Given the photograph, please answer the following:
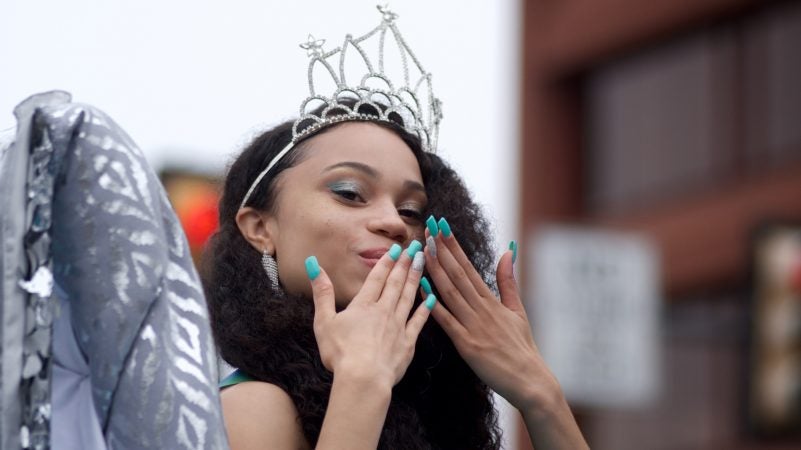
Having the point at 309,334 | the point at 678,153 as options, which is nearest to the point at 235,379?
the point at 309,334

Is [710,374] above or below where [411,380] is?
below

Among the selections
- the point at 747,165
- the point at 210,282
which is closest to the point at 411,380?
the point at 210,282

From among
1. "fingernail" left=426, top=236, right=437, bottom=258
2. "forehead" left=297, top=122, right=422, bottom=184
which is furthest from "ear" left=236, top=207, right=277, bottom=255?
"fingernail" left=426, top=236, right=437, bottom=258

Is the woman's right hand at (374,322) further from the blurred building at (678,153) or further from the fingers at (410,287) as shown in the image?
the blurred building at (678,153)

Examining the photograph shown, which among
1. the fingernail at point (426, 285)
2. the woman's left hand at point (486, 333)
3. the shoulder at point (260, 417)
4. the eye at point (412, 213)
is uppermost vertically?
the eye at point (412, 213)

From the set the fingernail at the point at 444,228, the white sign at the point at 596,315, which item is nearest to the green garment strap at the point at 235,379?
the fingernail at the point at 444,228

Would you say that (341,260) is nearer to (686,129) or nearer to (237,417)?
(237,417)

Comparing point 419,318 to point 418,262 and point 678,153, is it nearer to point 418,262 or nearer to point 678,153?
point 418,262

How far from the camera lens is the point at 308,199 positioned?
3.06 m

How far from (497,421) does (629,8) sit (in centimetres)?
2136

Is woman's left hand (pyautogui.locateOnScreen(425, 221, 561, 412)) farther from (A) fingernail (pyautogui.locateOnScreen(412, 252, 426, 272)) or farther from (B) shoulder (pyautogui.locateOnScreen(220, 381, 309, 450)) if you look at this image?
(B) shoulder (pyautogui.locateOnScreen(220, 381, 309, 450))

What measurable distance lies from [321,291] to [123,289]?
527 mm

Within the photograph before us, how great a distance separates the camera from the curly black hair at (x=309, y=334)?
9.45 ft

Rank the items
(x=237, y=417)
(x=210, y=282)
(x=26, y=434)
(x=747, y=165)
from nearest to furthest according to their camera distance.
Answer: (x=26, y=434) < (x=237, y=417) < (x=210, y=282) < (x=747, y=165)
